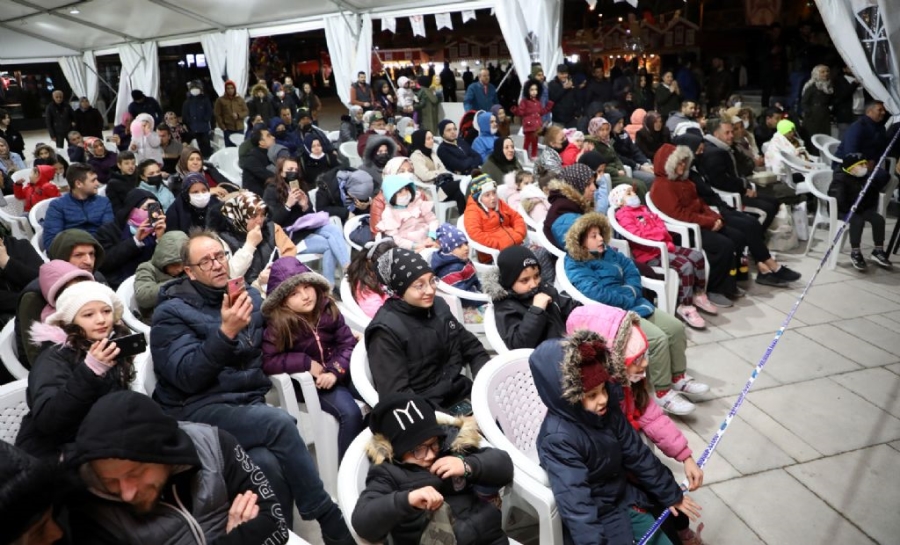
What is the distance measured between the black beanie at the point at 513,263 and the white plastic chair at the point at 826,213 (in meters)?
3.82

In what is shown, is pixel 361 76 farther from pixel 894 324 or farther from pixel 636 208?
pixel 894 324

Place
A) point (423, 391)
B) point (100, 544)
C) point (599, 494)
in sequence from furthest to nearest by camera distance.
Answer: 1. point (423, 391)
2. point (599, 494)
3. point (100, 544)

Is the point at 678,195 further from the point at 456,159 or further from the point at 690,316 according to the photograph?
the point at 456,159

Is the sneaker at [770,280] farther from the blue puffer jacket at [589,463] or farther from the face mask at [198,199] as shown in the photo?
the face mask at [198,199]

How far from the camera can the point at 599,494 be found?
2088 mm

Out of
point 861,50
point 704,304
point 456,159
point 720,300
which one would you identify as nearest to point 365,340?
point 704,304

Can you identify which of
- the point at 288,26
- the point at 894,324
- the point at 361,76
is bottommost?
the point at 894,324

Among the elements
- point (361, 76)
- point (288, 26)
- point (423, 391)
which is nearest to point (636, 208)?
point (423, 391)

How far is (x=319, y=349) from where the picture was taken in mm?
2869

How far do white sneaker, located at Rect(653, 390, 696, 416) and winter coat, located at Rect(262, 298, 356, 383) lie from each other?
1734 mm

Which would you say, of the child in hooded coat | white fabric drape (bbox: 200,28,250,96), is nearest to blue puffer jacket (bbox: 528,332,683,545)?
the child in hooded coat

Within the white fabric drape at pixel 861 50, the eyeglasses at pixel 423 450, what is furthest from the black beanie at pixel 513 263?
the white fabric drape at pixel 861 50

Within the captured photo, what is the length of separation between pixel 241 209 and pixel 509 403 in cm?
226

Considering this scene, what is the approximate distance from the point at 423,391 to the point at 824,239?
525 centimetres
